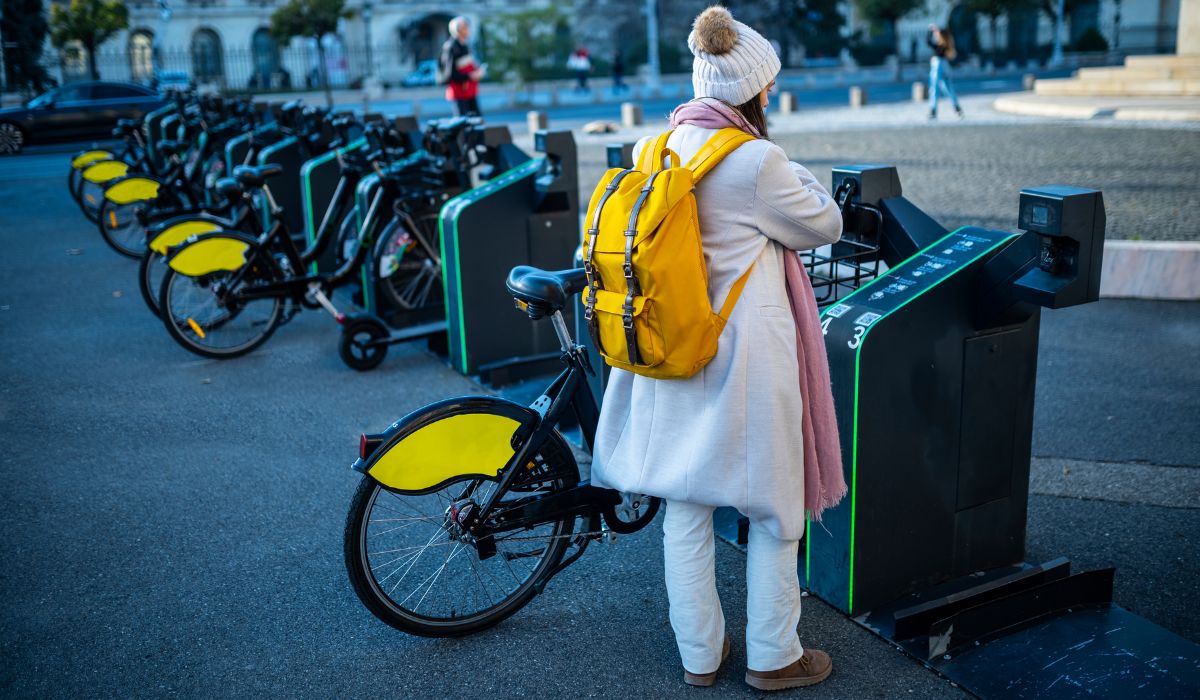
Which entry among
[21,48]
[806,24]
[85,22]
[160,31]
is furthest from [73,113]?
[806,24]

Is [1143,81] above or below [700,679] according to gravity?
above

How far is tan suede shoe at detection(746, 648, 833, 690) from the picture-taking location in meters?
2.93

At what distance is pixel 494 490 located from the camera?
123 inches

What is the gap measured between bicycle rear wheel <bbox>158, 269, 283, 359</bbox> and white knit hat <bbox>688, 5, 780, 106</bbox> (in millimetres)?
4183

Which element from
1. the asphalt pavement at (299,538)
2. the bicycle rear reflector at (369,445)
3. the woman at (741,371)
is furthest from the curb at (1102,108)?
the bicycle rear reflector at (369,445)

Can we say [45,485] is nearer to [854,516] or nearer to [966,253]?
[854,516]

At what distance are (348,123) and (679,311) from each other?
5862 mm

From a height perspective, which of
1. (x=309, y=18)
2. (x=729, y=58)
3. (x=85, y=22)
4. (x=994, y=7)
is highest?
(x=994, y=7)

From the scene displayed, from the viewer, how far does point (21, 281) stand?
8797 mm

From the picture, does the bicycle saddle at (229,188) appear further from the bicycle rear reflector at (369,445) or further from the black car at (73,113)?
the black car at (73,113)

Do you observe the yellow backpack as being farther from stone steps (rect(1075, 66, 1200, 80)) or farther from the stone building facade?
the stone building facade

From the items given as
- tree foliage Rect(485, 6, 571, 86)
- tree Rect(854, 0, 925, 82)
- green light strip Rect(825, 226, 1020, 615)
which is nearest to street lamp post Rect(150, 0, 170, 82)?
tree foliage Rect(485, 6, 571, 86)

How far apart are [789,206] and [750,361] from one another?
384 mm

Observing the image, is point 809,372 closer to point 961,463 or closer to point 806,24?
Answer: point 961,463
